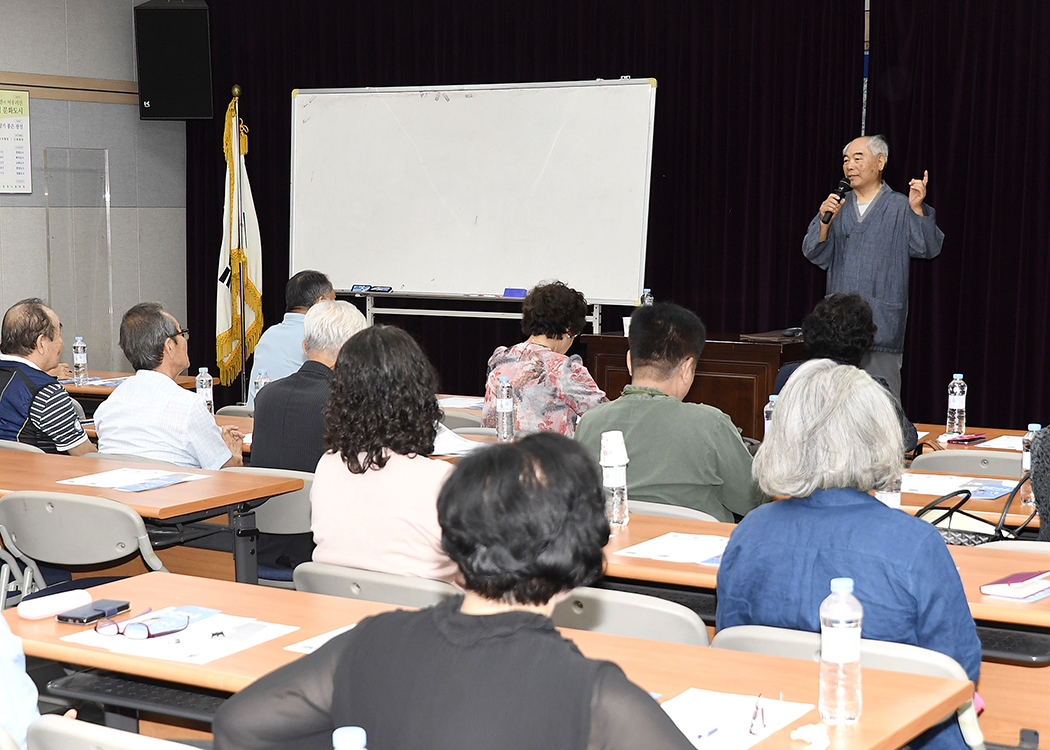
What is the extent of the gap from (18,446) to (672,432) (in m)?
2.65

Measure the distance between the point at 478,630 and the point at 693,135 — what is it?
21.6ft

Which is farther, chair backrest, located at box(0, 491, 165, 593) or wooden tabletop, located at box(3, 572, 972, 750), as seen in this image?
chair backrest, located at box(0, 491, 165, 593)

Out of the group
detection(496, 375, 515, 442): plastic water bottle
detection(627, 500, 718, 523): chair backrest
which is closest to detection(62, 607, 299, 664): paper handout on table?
detection(627, 500, 718, 523): chair backrest

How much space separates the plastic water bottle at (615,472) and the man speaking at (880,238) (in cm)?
345

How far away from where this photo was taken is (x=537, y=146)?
7.69 m

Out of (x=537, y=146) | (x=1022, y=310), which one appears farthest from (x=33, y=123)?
(x=1022, y=310)

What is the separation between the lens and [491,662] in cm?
131

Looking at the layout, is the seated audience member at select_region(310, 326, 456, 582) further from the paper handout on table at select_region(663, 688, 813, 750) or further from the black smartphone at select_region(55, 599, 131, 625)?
the paper handout on table at select_region(663, 688, 813, 750)

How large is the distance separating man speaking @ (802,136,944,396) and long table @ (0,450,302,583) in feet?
12.1

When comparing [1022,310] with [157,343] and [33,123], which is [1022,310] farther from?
[33,123]

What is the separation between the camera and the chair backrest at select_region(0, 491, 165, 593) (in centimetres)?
325

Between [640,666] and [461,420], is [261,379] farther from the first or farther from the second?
[640,666]

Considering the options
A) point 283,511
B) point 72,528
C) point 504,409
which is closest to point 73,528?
point 72,528

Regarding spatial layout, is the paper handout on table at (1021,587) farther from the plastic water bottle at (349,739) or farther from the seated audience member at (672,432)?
the plastic water bottle at (349,739)
